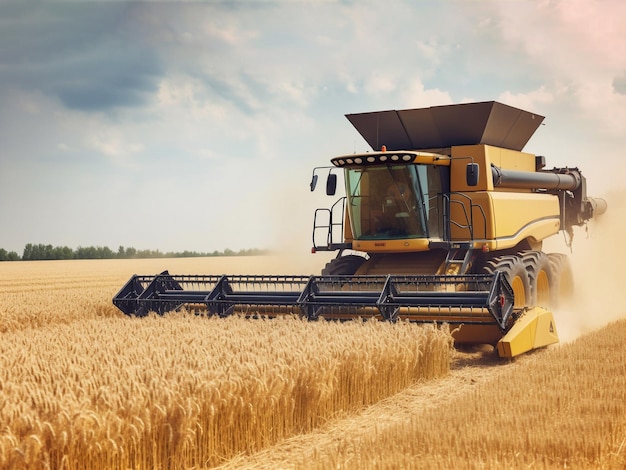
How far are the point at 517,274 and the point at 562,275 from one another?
3147 mm

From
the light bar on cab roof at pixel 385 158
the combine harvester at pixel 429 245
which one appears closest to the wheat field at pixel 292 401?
the combine harvester at pixel 429 245

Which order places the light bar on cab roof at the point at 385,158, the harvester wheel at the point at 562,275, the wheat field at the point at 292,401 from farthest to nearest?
the harvester wheel at the point at 562,275 → the light bar on cab roof at the point at 385,158 → the wheat field at the point at 292,401

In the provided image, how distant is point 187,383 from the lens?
465cm

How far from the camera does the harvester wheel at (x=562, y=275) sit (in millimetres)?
11852

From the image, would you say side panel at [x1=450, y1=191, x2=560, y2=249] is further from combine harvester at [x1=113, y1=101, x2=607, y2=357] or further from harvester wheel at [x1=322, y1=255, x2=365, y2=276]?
harvester wheel at [x1=322, y1=255, x2=365, y2=276]

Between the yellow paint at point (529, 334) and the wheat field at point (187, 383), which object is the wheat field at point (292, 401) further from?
the yellow paint at point (529, 334)

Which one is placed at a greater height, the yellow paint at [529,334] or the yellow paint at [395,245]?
the yellow paint at [395,245]

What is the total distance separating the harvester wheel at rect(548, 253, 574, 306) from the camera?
11.9 meters

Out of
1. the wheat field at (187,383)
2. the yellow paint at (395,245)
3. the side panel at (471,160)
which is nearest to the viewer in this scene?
the wheat field at (187,383)

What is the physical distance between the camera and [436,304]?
8430mm

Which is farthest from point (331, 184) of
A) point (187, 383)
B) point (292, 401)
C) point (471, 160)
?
point (187, 383)

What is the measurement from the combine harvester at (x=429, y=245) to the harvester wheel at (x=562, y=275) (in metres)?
0.05

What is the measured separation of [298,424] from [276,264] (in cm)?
1275

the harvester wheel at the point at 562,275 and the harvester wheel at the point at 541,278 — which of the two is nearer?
the harvester wheel at the point at 541,278
